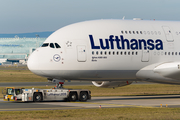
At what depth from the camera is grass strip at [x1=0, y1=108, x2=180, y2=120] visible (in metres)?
21.6

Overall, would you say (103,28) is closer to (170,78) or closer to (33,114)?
(170,78)

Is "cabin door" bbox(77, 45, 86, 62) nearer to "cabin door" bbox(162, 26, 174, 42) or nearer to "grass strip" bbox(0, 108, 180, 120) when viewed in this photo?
"grass strip" bbox(0, 108, 180, 120)

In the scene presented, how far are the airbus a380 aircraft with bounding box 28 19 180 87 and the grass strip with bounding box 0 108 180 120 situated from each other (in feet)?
24.7

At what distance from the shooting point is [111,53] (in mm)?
32594

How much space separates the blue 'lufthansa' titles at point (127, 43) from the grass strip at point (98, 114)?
844 centimetres

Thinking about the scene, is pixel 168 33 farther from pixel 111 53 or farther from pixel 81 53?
pixel 81 53

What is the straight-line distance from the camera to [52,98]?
3178 centimetres

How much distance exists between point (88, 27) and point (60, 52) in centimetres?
355

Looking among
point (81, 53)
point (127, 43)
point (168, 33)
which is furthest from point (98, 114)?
point (168, 33)

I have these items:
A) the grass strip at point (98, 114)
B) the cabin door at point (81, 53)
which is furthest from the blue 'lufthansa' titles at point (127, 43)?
the grass strip at point (98, 114)

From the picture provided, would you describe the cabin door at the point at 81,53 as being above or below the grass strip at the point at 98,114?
above

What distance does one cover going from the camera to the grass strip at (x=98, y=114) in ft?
70.7

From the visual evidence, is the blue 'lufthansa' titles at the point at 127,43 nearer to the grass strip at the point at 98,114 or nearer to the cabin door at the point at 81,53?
the cabin door at the point at 81,53

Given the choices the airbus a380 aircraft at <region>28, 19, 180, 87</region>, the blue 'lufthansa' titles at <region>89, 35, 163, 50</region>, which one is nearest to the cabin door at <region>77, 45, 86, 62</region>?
the airbus a380 aircraft at <region>28, 19, 180, 87</region>
